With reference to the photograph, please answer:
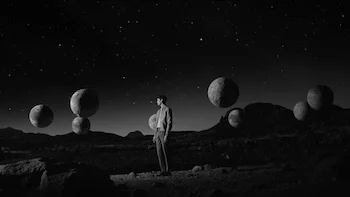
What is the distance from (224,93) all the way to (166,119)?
903 cm

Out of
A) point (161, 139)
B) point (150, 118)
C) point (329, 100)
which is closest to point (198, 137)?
point (329, 100)

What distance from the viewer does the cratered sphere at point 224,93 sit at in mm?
15617

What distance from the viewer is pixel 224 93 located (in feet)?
51.7

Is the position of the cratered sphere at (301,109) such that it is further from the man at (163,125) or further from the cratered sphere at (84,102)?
the man at (163,125)

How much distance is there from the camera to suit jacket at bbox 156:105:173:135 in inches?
281

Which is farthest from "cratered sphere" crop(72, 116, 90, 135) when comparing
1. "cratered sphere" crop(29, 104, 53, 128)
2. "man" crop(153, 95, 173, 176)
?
"man" crop(153, 95, 173, 176)

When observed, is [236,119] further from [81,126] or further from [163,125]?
[163,125]

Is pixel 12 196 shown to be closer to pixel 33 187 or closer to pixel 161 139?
pixel 33 187

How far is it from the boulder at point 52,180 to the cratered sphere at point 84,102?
13.0 meters

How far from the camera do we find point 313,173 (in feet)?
14.9

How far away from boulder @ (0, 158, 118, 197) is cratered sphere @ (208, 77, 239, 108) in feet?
36.8

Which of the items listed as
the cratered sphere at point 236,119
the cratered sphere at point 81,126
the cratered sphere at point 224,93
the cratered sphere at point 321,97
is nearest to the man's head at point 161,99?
the cratered sphere at point 224,93

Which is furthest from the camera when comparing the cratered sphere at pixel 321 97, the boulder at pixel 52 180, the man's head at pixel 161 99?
the cratered sphere at pixel 321 97

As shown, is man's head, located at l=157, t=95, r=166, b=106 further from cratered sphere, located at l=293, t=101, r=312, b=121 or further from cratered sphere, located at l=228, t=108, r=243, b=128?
cratered sphere, located at l=293, t=101, r=312, b=121
